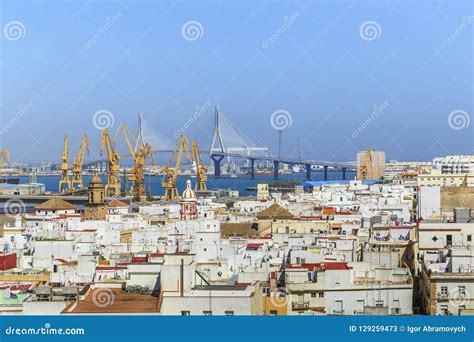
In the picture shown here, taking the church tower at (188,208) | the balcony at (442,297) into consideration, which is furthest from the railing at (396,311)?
the church tower at (188,208)

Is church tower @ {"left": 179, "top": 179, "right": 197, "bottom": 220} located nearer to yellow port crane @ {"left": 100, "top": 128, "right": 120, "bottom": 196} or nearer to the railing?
the railing

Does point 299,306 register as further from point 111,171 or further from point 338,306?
point 111,171

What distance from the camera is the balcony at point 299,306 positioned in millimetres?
6750

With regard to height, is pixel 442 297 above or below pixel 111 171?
below

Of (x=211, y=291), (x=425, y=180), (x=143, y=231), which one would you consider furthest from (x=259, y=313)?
(x=425, y=180)

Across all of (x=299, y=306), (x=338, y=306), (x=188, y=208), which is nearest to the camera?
(x=299, y=306)

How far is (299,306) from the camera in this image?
6832mm

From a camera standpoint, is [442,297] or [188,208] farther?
[188,208]

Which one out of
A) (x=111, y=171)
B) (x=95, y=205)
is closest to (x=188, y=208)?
(x=95, y=205)

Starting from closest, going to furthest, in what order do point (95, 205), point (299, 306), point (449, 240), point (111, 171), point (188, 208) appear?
point (299, 306) < point (449, 240) < point (188, 208) < point (95, 205) < point (111, 171)

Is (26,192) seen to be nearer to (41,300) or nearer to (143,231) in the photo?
(143,231)

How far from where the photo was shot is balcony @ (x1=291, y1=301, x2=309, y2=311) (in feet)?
22.1

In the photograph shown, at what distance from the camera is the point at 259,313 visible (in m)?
6.27

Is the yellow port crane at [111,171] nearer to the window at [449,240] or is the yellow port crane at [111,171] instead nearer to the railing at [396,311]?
the window at [449,240]
